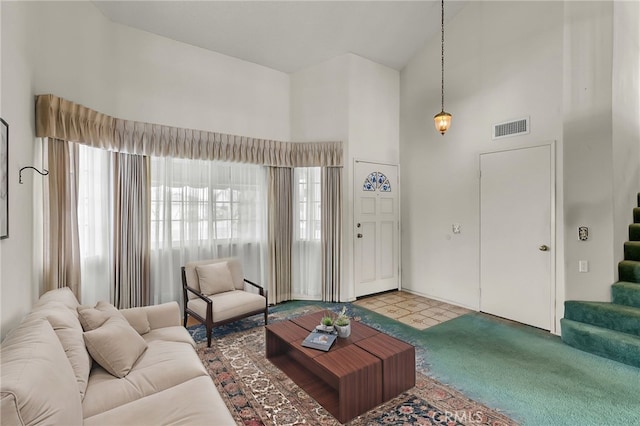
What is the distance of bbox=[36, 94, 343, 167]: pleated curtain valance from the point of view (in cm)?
275

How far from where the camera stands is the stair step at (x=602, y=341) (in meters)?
2.82

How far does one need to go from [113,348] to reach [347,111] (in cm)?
399

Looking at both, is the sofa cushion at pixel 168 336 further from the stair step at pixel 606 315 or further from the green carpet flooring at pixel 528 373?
the stair step at pixel 606 315

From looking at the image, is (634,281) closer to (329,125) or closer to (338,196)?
(338,196)

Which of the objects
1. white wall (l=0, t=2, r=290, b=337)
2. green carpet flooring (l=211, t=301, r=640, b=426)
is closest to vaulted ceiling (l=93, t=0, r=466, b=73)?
white wall (l=0, t=2, r=290, b=337)

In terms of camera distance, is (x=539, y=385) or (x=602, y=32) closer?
(x=539, y=385)

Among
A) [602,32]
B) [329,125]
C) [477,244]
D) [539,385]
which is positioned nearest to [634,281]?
[477,244]

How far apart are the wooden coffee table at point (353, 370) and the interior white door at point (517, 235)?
2295 millimetres

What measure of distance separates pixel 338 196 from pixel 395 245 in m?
1.43

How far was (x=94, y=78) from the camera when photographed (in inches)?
129

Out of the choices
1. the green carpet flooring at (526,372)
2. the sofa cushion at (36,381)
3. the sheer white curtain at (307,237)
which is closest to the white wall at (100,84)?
the sofa cushion at (36,381)

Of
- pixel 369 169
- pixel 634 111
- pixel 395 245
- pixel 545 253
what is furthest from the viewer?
pixel 395 245

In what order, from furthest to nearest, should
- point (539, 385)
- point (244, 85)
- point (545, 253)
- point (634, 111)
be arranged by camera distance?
point (244, 85), point (634, 111), point (545, 253), point (539, 385)

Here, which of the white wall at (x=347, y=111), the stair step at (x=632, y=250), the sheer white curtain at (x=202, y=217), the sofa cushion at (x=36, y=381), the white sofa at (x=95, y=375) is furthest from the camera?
the white wall at (x=347, y=111)
